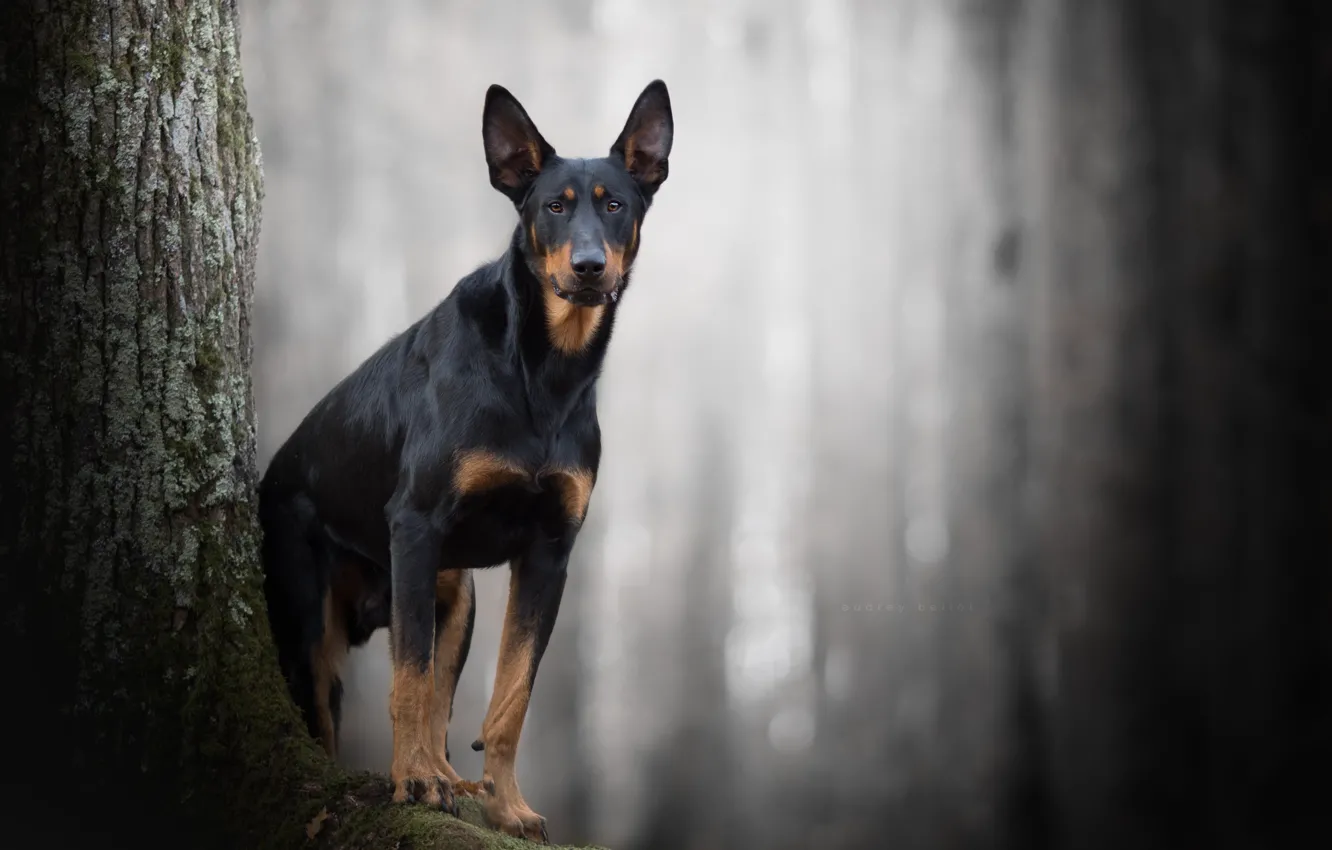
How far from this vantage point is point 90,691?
2.58 meters

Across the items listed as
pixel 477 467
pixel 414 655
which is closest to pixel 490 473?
pixel 477 467

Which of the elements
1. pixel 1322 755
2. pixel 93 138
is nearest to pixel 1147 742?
pixel 1322 755

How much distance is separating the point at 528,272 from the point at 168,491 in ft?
3.42

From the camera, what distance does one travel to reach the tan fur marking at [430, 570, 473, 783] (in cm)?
321

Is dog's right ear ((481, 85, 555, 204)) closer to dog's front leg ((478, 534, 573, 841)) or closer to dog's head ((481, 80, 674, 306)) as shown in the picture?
dog's head ((481, 80, 674, 306))

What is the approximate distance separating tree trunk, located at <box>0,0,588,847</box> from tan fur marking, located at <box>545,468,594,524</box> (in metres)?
0.81

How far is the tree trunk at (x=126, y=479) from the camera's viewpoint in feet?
8.44

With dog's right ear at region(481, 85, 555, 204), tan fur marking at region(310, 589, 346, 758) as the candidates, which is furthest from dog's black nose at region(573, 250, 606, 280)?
tan fur marking at region(310, 589, 346, 758)

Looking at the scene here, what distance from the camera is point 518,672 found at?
2.90 metres

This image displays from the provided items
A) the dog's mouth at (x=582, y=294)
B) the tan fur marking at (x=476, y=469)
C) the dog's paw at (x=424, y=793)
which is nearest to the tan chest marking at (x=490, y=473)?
the tan fur marking at (x=476, y=469)

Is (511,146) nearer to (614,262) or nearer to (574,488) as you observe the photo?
(614,262)

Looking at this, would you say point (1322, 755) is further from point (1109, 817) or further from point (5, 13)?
point (5, 13)

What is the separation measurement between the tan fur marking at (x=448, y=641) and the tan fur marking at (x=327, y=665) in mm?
286

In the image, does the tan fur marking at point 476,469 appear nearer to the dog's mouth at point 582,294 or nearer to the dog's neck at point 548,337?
the dog's neck at point 548,337
